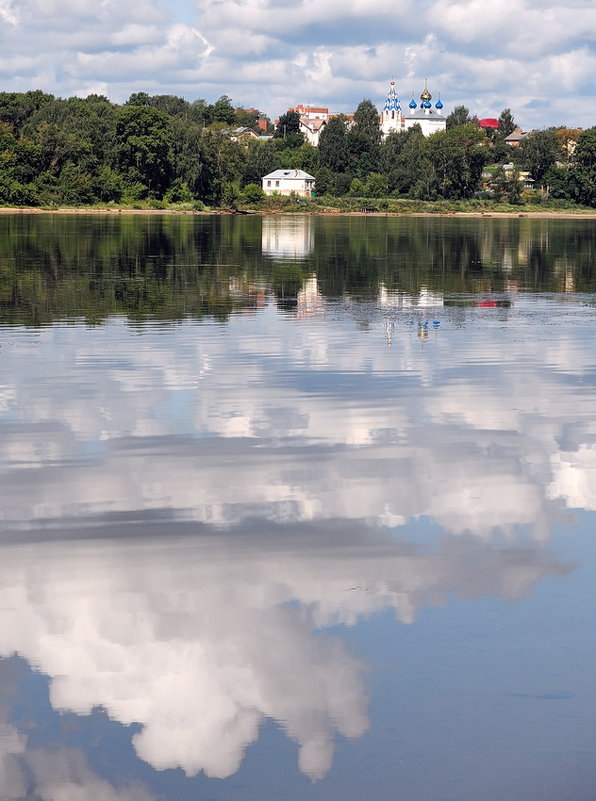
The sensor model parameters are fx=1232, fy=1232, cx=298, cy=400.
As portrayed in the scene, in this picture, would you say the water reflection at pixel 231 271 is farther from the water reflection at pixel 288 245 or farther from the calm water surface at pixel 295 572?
the calm water surface at pixel 295 572

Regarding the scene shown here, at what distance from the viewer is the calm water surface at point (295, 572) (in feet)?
25.5

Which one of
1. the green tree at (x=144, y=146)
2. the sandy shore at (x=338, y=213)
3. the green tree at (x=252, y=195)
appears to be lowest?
the sandy shore at (x=338, y=213)

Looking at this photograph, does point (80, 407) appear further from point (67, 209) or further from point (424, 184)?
point (424, 184)

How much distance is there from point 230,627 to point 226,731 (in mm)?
1678

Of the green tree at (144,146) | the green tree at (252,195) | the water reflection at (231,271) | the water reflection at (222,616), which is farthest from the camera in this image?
the green tree at (252,195)

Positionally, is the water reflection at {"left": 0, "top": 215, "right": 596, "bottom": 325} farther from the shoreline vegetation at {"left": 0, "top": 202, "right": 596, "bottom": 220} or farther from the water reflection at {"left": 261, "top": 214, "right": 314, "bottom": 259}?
the shoreline vegetation at {"left": 0, "top": 202, "right": 596, "bottom": 220}

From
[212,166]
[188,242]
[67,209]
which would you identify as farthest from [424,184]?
[188,242]

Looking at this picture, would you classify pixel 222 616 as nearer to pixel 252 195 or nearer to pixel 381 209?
pixel 252 195

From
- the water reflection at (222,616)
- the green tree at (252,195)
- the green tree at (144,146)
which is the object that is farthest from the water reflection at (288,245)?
the green tree at (252,195)

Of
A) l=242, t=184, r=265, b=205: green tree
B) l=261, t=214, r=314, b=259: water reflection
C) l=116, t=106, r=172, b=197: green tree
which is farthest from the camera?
l=242, t=184, r=265, b=205: green tree

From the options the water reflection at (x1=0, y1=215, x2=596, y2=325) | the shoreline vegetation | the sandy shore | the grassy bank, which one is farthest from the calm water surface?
the grassy bank

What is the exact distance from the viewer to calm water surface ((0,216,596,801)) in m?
7.77

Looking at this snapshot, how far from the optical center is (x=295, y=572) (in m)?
11.0

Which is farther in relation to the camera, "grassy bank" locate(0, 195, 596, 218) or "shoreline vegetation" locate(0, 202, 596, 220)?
"shoreline vegetation" locate(0, 202, 596, 220)
